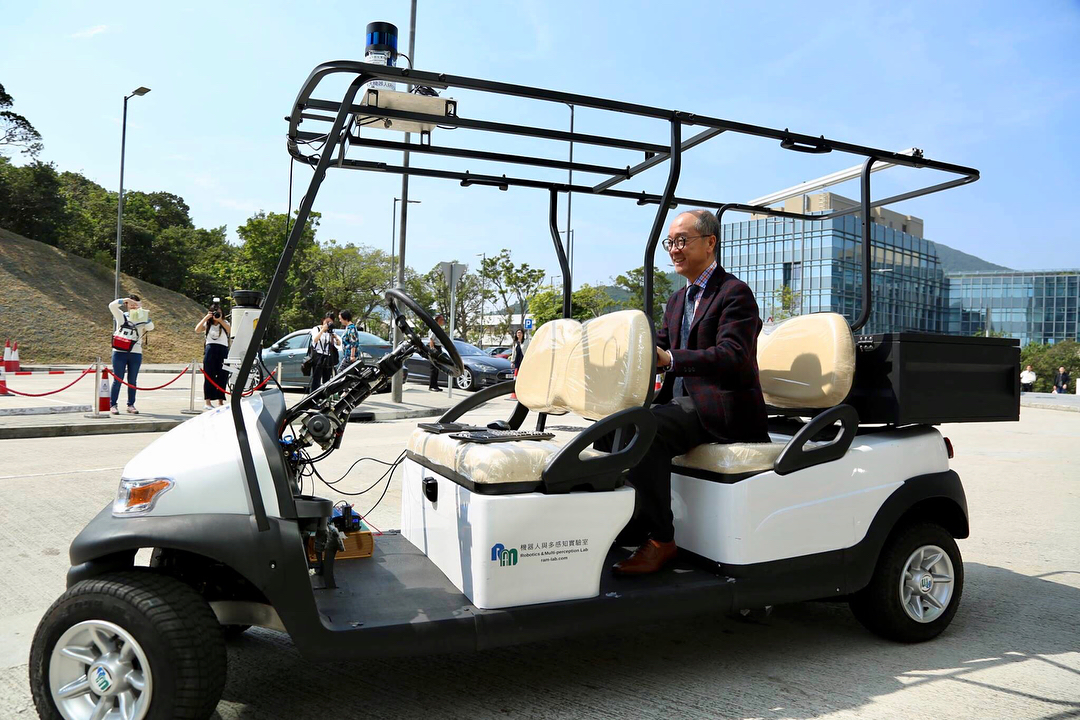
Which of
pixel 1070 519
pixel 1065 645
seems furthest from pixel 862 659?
pixel 1070 519

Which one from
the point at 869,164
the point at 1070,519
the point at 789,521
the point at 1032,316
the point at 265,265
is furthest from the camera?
the point at 1032,316

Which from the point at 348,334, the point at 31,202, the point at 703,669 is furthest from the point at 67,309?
the point at 703,669

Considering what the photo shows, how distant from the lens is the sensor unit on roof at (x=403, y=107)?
10.1ft

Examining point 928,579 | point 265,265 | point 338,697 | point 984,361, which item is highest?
point 265,265

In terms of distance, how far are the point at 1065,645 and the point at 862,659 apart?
0.97 m

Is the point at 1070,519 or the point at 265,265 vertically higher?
the point at 265,265

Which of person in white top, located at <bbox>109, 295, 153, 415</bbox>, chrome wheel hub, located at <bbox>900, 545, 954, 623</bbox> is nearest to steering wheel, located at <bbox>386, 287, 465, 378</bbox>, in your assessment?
chrome wheel hub, located at <bbox>900, 545, 954, 623</bbox>

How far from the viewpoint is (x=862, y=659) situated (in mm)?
3156

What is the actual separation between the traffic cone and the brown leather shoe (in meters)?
9.39

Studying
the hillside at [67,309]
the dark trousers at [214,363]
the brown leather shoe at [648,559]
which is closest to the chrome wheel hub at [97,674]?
the brown leather shoe at [648,559]

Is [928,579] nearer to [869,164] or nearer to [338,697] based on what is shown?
[869,164]

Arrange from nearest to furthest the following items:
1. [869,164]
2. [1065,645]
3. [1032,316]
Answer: [1065,645]
[869,164]
[1032,316]

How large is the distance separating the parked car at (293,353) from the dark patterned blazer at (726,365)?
1231 cm

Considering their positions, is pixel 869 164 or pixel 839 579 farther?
pixel 869 164
